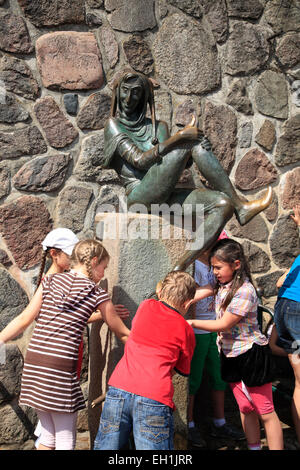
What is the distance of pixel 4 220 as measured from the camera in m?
2.98

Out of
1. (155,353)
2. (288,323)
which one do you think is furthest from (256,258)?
(155,353)

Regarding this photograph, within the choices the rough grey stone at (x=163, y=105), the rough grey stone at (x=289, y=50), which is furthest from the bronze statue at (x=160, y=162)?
the rough grey stone at (x=289, y=50)

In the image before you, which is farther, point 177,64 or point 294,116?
point 294,116

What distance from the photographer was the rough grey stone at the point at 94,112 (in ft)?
10.5

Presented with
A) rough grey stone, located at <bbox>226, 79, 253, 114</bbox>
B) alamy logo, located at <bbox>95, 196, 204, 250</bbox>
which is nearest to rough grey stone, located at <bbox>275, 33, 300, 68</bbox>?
rough grey stone, located at <bbox>226, 79, 253, 114</bbox>

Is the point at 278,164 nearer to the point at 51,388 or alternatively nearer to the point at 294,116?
the point at 294,116

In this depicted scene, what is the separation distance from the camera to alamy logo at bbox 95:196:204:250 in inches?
94.8

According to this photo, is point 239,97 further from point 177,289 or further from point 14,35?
point 177,289

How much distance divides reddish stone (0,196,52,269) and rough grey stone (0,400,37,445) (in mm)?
880

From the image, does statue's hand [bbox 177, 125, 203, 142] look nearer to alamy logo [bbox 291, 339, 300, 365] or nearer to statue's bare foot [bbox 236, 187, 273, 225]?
statue's bare foot [bbox 236, 187, 273, 225]

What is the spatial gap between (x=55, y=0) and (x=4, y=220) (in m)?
1.47

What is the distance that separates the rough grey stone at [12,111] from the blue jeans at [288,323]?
1.94 meters

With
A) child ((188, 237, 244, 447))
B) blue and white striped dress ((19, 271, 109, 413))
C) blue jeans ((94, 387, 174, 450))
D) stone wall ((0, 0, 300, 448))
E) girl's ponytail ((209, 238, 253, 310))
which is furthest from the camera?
stone wall ((0, 0, 300, 448))

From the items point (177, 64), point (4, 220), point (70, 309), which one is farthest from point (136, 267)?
point (177, 64)
